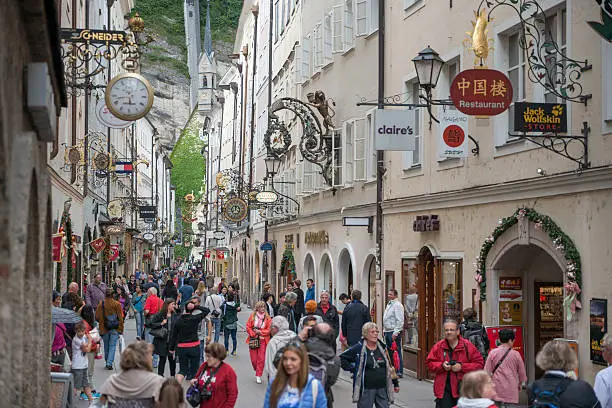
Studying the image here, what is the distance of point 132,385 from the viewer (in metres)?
8.41

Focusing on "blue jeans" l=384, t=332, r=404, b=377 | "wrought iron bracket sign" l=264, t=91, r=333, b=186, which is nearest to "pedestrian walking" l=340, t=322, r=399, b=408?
"blue jeans" l=384, t=332, r=404, b=377

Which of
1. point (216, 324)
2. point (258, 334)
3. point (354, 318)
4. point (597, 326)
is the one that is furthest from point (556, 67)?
point (216, 324)

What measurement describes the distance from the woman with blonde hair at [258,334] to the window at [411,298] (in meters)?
3.10

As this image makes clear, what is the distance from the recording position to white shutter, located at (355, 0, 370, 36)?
25.3 meters

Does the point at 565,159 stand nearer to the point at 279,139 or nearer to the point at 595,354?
the point at 595,354

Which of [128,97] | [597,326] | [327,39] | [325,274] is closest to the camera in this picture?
[597,326]

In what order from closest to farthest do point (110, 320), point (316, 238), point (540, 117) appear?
1. point (540, 117)
2. point (110, 320)
3. point (316, 238)

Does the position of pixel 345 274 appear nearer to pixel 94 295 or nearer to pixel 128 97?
pixel 94 295

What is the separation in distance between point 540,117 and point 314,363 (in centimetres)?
488

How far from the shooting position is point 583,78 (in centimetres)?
1362

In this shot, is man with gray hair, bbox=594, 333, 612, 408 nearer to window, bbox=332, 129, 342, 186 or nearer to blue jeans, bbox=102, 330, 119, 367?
blue jeans, bbox=102, 330, 119, 367

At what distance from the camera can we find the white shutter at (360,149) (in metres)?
25.2

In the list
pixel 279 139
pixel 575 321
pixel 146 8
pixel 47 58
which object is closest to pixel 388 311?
pixel 575 321

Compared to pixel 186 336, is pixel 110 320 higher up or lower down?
higher up
